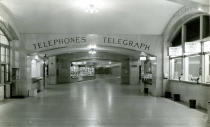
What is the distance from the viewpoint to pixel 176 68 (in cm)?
1357

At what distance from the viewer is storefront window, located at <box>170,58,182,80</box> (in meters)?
12.9

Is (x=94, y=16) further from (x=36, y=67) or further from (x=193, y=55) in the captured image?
(x=36, y=67)

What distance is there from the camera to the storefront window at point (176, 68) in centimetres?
1294

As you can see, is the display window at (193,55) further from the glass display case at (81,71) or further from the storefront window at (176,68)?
the glass display case at (81,71)

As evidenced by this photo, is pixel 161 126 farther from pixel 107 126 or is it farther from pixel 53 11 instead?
pixel 53 11

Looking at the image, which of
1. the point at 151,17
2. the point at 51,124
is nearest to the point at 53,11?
the point at 151,17

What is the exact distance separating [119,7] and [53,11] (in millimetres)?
2889

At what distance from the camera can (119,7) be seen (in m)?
10.9

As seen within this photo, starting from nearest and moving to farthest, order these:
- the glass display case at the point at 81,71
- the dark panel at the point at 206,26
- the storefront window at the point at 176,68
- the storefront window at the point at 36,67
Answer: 1. the dark panel at the point at 206,26
2. the storefront window at the point at 176,68
3. the storefront window at the point at 36,67
4. the glass display case at the point at 81,71

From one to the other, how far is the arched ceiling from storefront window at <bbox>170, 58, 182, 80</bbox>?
1.71 metres

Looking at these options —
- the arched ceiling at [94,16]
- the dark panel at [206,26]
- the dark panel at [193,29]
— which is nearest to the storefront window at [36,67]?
the arched ceiling at [94,16]

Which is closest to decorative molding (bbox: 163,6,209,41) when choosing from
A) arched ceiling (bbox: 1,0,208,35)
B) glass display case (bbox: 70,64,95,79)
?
arched ceiling (bbox: 1,0,208,35)

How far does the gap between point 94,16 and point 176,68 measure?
5069 mm

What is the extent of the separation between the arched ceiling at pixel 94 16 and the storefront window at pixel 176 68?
171 cm
